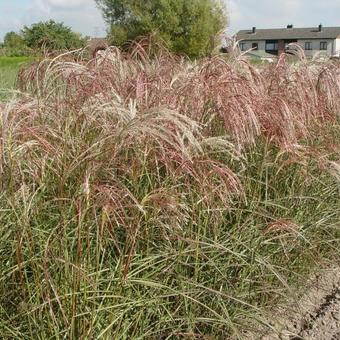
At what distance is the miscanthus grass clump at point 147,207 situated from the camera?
7.42 ft

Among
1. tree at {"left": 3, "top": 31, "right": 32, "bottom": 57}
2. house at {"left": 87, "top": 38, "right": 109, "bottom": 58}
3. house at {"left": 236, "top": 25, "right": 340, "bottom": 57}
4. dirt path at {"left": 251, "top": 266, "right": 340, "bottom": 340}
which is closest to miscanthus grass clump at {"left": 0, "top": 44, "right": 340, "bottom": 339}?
dirt path at {"left": 251, "top": 266, "right": 340, "bottom": 340}

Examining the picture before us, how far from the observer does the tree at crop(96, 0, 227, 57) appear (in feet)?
141

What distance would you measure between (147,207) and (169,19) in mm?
42842

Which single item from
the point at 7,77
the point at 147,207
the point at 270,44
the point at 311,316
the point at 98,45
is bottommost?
the point at 270,44

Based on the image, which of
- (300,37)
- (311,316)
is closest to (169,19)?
(311,316)

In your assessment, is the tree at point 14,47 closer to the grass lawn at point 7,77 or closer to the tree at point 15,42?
the tree at point 15,42

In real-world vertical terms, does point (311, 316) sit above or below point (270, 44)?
above

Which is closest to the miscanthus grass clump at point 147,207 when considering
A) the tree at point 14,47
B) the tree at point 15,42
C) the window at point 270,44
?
the tree at point 14,47

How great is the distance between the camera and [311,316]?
3400 mm

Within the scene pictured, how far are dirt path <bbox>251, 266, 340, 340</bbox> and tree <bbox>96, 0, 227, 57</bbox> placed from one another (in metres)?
39.3

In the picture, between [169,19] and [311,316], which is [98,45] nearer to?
[311,316]

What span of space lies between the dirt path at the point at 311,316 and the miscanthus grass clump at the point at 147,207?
0.12m

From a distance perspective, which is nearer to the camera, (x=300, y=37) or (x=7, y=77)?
(x=7, y=77)

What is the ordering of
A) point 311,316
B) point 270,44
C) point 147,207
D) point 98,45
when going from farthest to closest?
1. point 270,44
2. point 98,45
3. point 311,316
4. point 147,207
